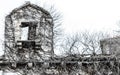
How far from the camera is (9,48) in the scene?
16172 millimetres

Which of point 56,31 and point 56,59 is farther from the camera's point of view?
point 56,31

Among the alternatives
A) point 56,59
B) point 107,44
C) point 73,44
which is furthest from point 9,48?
point 107,44

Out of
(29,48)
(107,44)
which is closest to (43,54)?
(29,48)

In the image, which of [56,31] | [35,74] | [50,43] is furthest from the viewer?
[56,31]

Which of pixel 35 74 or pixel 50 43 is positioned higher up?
pixel 50 43

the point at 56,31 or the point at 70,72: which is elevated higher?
the point at 56,31

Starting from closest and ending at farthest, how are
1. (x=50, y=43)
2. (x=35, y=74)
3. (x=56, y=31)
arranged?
(x=35, y=74), (x=50, y=43), (x=56, y=31)

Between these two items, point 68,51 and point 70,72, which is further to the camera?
point 68,51

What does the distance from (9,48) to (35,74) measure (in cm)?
163

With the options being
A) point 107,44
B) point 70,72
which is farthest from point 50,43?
point 107,44

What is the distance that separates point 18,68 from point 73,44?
3.42 meters

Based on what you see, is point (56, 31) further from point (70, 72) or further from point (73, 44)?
point (70, 72)

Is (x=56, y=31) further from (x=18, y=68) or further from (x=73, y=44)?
(x=18, y=68)

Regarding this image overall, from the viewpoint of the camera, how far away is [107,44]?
59.8 feet
